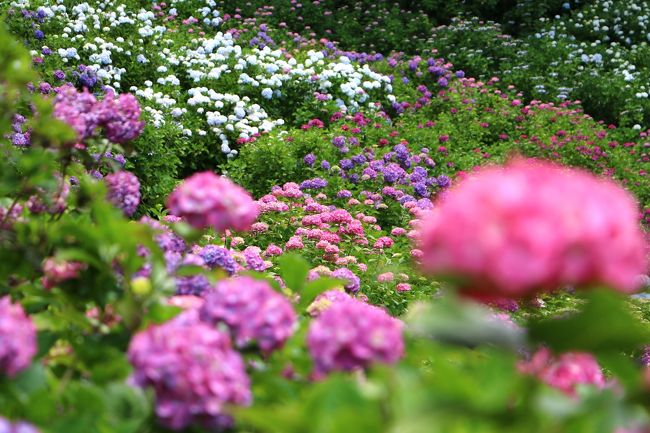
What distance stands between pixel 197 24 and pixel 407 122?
3202 millimetres

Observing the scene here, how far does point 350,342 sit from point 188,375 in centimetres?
19

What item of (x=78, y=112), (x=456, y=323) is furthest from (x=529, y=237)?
(x=78, y=112)

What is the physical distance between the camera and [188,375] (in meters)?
0.86

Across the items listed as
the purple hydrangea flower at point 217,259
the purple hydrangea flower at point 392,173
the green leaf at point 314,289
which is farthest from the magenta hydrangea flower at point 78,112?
the purple hydrangea flower at point 392,173

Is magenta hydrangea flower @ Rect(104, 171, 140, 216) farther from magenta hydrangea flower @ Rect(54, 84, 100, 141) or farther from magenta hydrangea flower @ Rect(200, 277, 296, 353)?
magenta hydrangea flower @ Rect(200, 277, 296, 353)

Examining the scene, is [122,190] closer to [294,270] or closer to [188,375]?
[294,270]

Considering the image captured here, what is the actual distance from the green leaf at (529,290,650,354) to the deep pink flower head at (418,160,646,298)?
0.07 ft

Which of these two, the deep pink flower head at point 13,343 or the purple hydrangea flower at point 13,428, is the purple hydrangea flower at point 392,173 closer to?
the deep pink flower head at point 13,343

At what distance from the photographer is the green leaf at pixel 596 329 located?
0.76 meters

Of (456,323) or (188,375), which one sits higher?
(456,323)

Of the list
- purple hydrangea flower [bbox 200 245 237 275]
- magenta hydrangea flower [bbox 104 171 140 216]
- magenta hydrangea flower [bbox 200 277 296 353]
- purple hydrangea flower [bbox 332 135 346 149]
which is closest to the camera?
magenta hydrangea flower [bbox 200 277 296 353]

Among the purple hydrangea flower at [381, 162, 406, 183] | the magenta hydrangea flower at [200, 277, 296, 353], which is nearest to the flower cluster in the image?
the magenta hydrangea flower at [200, 277, 296, 353]

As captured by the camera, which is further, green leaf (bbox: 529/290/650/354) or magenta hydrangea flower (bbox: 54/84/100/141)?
magenta hydrangea flower (bbox: 54/84/100/141)

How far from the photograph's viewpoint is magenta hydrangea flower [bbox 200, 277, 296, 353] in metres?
0.97
